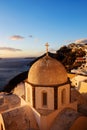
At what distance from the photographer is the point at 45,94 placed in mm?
8695

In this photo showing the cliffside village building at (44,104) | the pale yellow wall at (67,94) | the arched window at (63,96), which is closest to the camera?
the cliffside village building at (44,104)

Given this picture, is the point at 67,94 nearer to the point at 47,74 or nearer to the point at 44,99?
the point at 44,99

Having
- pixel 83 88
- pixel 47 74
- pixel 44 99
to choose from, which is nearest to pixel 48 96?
pixel 44 99

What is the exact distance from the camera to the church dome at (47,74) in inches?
338

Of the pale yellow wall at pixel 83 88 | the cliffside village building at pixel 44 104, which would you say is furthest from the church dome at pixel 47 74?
the pale yellow wall at pixel 83 88

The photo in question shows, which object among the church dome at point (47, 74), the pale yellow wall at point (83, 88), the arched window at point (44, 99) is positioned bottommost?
the pale yellow wall at point (83, 88)

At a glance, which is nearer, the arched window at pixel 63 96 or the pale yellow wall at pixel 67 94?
the pale yellow wall at pixel 67 94

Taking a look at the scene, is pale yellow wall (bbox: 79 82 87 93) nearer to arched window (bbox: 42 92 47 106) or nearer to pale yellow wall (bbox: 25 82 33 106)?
arched window (bbox: 42 92 47 106)

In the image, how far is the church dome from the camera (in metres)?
8.59

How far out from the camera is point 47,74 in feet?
28.2

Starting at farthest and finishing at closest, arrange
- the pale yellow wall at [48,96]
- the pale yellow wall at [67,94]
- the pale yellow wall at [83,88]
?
the pale yellow wall at [83,88], the pale yellow wall at [67,94], the pale yellow wall at [48,96]

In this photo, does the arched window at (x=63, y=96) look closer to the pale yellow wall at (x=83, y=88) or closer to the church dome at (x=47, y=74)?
the church dome at (x=47, y=74)

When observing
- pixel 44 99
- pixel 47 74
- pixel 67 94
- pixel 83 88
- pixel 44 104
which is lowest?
pixel 83 88

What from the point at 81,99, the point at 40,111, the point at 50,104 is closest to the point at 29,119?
the point at 40,111
